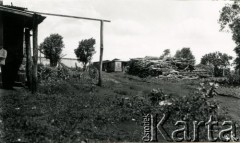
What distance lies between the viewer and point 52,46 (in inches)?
1887

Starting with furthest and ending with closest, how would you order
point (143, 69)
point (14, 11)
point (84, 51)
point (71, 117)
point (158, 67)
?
point (84, 51) < point (143, 69) < point (158, 67) < point (14, 11) < point (71, 117)

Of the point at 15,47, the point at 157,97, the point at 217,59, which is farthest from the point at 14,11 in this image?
the point at 217,59

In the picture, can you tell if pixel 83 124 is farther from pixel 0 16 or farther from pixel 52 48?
pixel 52 48

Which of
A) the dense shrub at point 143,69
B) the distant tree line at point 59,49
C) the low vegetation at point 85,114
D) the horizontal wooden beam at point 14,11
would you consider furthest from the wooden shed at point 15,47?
the distant tree line at point 59,49

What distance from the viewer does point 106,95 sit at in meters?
10.7

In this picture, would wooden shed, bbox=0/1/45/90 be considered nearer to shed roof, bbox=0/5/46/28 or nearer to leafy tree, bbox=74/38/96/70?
shed roof, bbox=0/5/46/28

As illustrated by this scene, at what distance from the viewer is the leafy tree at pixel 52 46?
4701 cm

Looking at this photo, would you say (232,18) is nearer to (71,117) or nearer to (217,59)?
(71,117)

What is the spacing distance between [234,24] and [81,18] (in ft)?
71.7

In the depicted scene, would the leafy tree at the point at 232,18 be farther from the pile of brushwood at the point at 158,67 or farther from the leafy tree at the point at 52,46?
the leafy tree at the point at 52,46

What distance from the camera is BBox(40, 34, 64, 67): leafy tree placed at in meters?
47.0

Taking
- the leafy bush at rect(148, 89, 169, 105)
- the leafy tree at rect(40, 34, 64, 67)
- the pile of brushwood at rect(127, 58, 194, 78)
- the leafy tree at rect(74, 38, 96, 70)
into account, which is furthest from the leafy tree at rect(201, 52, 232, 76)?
the leafy bush at rect(148, 89, 169, 105)

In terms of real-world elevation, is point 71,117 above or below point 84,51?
below

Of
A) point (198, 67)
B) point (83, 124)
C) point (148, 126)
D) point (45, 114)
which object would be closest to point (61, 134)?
point (83, 124)
